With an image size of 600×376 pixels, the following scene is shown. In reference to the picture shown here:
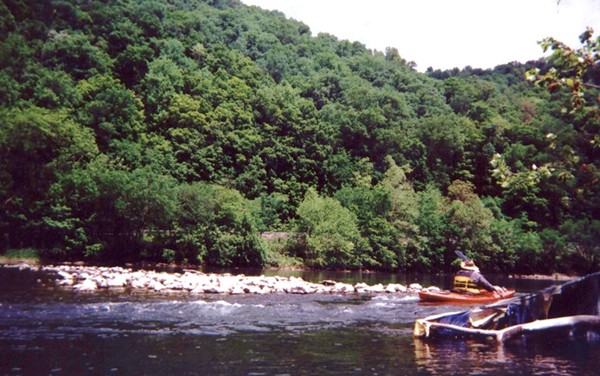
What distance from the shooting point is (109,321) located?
59.1 ft

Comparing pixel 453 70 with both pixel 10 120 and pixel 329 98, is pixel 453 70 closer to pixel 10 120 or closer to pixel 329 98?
pixel 329 98

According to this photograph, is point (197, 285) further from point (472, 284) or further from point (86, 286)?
point (472, 284)

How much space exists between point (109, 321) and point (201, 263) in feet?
104

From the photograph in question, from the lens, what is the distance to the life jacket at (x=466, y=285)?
93.8 ft

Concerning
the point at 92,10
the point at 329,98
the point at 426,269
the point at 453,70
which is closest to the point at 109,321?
the point at 426,269

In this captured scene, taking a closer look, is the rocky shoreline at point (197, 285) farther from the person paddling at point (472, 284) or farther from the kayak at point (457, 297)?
the kayak at point (457, 297)

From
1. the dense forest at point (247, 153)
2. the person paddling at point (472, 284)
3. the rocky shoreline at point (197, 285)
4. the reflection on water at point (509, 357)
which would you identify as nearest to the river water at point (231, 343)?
the reflection on water at point (509, 357)

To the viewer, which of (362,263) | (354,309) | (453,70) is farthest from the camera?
(453,70)

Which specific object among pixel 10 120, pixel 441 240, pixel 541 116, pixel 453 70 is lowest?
pixel 441 240

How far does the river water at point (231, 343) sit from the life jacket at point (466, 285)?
5216 millimetres

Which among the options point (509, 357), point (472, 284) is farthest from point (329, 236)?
point (509, 357)

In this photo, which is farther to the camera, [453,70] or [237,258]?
[453,70]

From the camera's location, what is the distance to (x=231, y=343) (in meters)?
15.4

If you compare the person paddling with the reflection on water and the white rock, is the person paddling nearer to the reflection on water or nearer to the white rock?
the reflection on water
